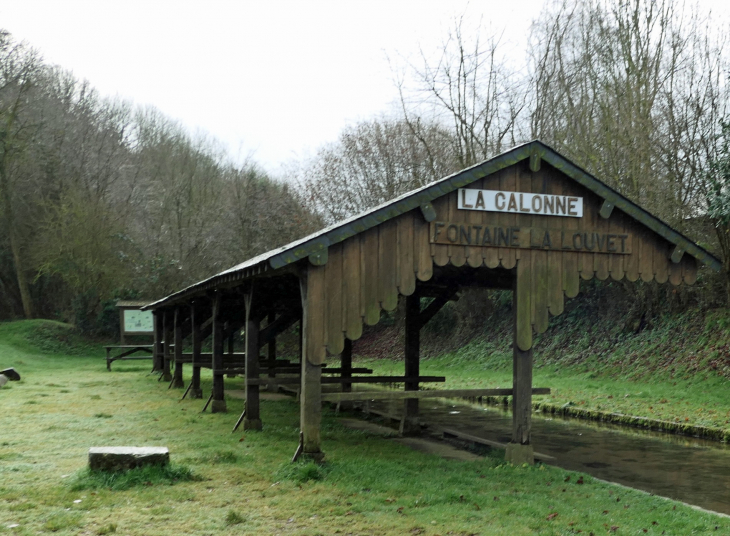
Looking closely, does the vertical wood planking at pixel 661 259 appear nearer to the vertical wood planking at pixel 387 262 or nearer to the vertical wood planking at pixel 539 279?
the vertical wood planking at pixel 539 279

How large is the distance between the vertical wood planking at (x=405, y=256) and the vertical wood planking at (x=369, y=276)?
316 millimetres

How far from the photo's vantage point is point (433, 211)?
9000 millimetres

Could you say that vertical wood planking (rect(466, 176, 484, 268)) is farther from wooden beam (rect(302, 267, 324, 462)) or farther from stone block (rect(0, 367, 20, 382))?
stone block (rect(0, 367, 20, 382))

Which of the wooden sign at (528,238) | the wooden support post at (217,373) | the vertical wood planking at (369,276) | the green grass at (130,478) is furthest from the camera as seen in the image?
the wooden support post at (217,373)

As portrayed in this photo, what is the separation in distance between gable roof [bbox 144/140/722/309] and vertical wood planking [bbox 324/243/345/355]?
0.20 m

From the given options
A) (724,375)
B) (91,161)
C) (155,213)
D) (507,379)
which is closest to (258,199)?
(155,213)

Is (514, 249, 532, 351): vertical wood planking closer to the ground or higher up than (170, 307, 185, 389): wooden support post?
higher up

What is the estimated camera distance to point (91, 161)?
1438 inches

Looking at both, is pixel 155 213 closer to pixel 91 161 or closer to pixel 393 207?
pixel 91 161

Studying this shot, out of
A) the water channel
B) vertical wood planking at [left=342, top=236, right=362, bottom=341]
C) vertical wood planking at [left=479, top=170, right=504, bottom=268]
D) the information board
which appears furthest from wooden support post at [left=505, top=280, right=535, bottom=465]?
the information board

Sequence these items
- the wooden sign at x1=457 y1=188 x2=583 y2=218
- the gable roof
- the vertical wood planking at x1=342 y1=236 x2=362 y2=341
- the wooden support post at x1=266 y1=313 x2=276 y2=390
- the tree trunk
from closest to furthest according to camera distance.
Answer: the gable roof
the vertical wood planking at x1=342 y1=236 x2=362 y2=341
the wooden sign at x1=457 y1=188 x2=583 y2=218
the wooden support post at x1=266 y1=313 x2=276 y2=390
the tree trunk

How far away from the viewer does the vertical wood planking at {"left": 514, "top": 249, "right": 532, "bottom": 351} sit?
9.46 meters

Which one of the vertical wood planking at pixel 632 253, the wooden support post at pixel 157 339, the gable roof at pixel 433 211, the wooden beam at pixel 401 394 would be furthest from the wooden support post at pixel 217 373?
the wooden support post at pixel 157 339

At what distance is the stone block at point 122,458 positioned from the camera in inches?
303
